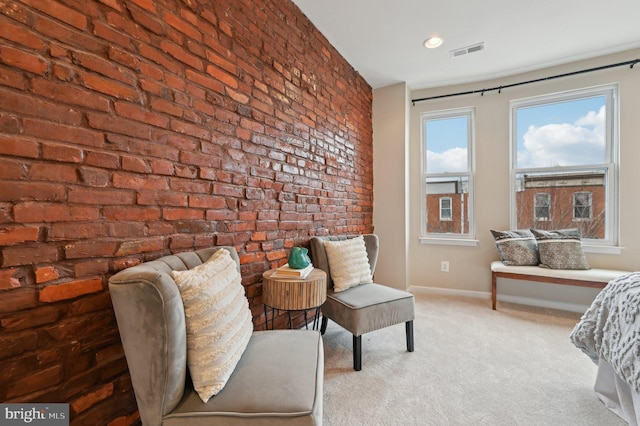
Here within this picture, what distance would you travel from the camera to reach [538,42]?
257 cm

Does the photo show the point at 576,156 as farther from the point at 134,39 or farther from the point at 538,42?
the point at 134,39

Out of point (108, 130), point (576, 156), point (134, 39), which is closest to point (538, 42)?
point (576, 156)

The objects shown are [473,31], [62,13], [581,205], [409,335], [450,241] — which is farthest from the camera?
[450,241]

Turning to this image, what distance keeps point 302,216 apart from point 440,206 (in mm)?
2187

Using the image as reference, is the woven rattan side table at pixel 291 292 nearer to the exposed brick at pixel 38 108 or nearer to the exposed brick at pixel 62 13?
the exposed brick at pixel 38 108

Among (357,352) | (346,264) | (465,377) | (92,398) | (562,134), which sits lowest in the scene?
(465,377)

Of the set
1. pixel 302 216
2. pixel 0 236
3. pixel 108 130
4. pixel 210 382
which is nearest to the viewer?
pixel 0 236

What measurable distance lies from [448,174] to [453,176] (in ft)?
0.22

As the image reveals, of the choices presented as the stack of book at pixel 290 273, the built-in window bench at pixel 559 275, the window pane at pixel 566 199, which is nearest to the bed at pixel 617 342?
the built-in window bench at pixel 559 275

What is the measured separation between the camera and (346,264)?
2.17 metres

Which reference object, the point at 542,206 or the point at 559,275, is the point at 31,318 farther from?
the point at 542,206

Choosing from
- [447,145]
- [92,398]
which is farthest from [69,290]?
[447,145]

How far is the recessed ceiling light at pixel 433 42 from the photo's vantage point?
249 centimetres

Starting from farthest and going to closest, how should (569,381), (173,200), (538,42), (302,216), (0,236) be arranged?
1. (538,42)
2. (302,216)
3. (569,381)
4. (173,200)
5. (0,236)
